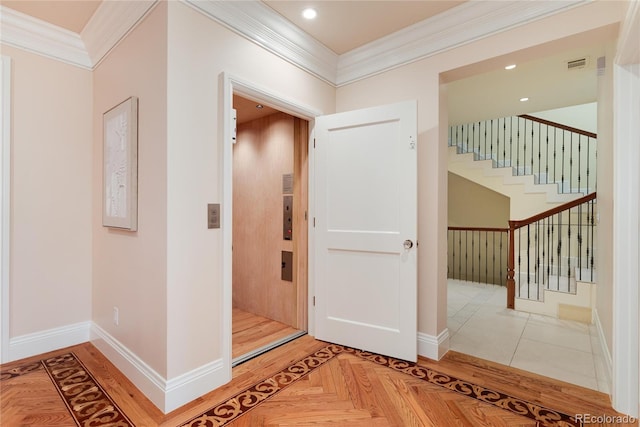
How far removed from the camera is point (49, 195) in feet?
8.59

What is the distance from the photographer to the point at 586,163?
210 inches

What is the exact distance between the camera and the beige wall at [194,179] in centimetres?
186

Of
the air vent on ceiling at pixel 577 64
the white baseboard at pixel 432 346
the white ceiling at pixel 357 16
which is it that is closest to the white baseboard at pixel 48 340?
the white baseboard at pixel 432 346

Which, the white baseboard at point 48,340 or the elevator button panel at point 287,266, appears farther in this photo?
the elevator button panel at point 287,266

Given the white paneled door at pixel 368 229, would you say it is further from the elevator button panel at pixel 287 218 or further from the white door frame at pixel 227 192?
the white door frame at pixel 227 192

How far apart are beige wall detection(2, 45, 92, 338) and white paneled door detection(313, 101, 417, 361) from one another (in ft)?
7.03

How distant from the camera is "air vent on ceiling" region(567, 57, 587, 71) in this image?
10.2 ft

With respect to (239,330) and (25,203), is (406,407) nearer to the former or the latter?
(239,330)

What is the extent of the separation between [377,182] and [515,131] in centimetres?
492

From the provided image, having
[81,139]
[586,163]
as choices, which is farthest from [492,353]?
[586,163]

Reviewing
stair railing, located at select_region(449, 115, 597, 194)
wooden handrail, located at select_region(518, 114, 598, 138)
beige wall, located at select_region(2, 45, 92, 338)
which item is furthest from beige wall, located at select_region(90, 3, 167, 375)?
wooden handrail, located at select_region(518, 114, 598, 138)

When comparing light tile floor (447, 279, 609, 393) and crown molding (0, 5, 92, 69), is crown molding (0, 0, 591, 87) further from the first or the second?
light tile floor (447, 279, 609, 393)

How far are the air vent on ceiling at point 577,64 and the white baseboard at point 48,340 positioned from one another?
5420 millimetres

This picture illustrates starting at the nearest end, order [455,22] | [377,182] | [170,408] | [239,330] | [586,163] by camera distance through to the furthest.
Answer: [170,408] → [455,22] → [377,182] → [239,330] → [586,163]
